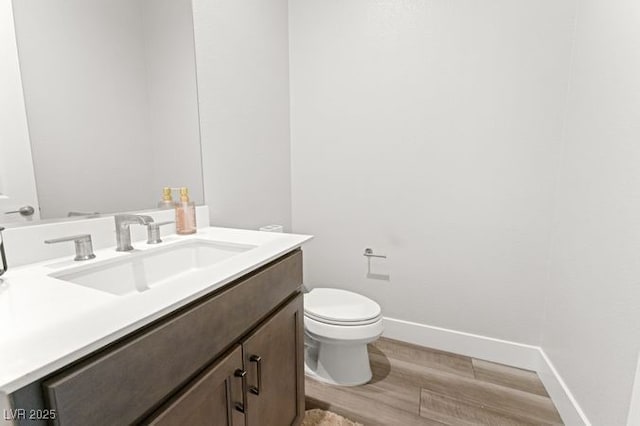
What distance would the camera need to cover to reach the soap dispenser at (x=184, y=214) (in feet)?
A: 4.24

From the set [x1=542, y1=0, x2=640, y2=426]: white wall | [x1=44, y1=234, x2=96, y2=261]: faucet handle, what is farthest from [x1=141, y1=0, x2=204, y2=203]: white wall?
[x1=542, y1=0, x2=640, y2=426]: white wall

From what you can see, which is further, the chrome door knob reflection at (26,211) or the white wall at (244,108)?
the white wall at (244,108)

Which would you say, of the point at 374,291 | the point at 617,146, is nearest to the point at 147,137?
the point at 374,291

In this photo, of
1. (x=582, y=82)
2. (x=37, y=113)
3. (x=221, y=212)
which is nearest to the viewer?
(x=37, y=113)

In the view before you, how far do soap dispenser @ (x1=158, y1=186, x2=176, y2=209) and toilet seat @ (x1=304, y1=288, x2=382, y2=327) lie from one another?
0.84 metres

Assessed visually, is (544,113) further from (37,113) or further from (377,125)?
(37,113)

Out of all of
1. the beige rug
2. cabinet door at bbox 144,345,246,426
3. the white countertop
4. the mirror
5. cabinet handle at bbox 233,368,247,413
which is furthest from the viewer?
the beige rug

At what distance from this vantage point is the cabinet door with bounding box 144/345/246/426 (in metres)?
0.63

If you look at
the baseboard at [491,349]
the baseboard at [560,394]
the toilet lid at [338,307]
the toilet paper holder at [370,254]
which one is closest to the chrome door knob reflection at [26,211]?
the toilet lid at [338,307]

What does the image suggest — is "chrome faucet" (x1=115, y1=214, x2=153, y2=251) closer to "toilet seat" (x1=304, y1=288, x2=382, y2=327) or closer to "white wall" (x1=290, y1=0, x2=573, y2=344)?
"toilet seat" (x1=304, y1=288, x2=382, y2=327)

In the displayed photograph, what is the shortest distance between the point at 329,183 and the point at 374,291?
80cm

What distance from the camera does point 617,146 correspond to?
1141 mm

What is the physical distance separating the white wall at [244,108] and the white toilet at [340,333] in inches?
24.9

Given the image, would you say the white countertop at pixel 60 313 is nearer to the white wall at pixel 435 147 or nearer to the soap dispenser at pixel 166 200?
the soap dispenser at pixel 166 200
